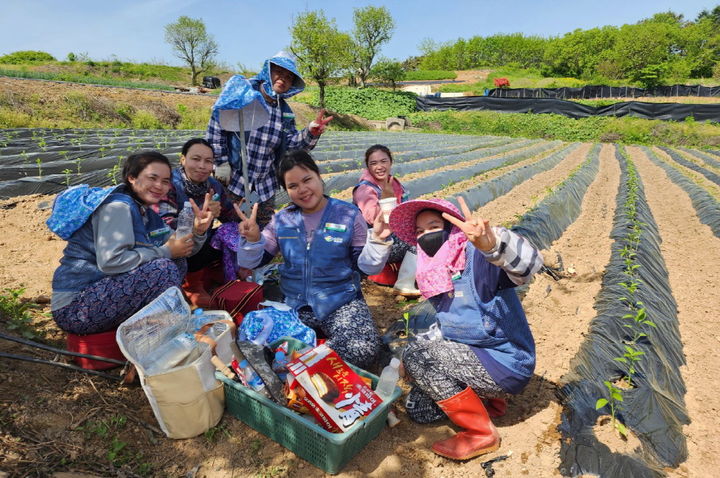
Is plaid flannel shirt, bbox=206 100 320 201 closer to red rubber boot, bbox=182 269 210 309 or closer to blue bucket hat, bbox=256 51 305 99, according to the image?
blue bucket hat, bbox=256 51 305 99

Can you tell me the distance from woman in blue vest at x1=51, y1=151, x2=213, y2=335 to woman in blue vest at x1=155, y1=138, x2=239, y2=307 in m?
0.49

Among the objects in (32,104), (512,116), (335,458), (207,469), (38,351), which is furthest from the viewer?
(512,116)

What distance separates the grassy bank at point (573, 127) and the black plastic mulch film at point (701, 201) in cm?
1354

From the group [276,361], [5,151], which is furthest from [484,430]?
[5,151]

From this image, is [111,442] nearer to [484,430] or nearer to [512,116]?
[484,430]

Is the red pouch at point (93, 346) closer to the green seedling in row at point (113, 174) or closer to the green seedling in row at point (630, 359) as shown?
the green seedling in row at point (630, 359)

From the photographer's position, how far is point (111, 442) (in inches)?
77.3

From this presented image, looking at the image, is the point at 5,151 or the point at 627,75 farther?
the point at 627,75

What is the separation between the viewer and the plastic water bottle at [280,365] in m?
2.14

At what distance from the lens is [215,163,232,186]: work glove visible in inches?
135

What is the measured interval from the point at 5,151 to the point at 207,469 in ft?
26.7

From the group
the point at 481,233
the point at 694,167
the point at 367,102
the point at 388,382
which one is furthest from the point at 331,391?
the point at 367,102

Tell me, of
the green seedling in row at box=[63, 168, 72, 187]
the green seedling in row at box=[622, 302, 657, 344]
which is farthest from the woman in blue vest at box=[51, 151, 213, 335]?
the green seedling in row at box=[63, 168, 72, 187]

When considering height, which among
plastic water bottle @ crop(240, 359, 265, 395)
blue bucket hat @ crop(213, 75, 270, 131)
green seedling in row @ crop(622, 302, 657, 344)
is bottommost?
green seedling in row @ crop(622, 302, 657, 344)
